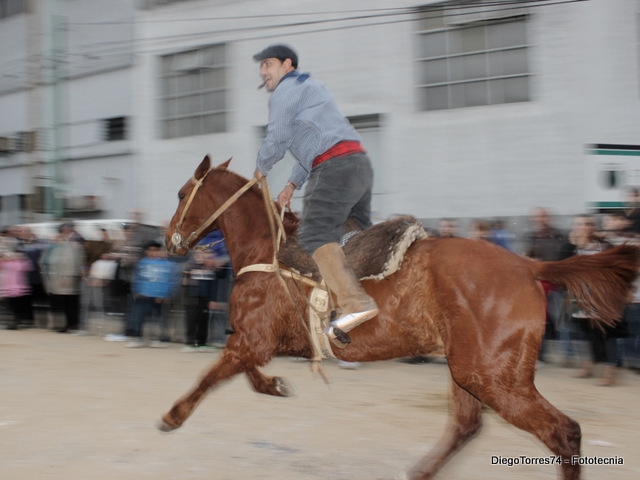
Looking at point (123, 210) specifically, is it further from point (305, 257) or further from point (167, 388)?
Result: point (305, 257)

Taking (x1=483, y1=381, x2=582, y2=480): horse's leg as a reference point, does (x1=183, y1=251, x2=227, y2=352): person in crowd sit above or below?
above

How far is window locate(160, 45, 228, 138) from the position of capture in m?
17.2

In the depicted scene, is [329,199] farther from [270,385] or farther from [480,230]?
[480,230]

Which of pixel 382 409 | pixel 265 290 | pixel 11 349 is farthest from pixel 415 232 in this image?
pixel 11 349

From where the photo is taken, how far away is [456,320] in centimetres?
439

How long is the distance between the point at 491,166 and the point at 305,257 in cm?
938

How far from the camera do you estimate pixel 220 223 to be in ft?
18.1

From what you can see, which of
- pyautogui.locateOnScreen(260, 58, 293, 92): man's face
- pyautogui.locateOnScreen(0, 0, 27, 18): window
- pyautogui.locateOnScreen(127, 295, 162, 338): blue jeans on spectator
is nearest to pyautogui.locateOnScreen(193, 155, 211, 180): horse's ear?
pyautogui.locateOnScreen(260, 58, 293, 92): man's face

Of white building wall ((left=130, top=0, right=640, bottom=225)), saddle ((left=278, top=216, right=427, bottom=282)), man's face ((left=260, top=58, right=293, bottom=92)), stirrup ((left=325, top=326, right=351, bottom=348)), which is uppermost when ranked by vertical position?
white building wall ((left=130, top=0, right=640, bottom=225))

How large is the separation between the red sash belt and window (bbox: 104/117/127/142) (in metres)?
17.0

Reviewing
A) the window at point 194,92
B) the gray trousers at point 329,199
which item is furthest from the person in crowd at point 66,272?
the gray trousers at point 329,199

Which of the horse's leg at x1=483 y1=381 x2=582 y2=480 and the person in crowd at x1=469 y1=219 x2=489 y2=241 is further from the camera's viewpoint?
the person in crowd at x1=469 y1=219 x2=489 y2=241

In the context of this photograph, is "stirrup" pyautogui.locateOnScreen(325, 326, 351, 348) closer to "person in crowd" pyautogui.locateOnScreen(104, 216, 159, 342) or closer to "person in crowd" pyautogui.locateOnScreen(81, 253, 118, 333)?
"person in crowd" pyautogui.locateOnScreen(104, 216, 159, 342)

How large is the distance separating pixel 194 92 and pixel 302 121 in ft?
43.9
